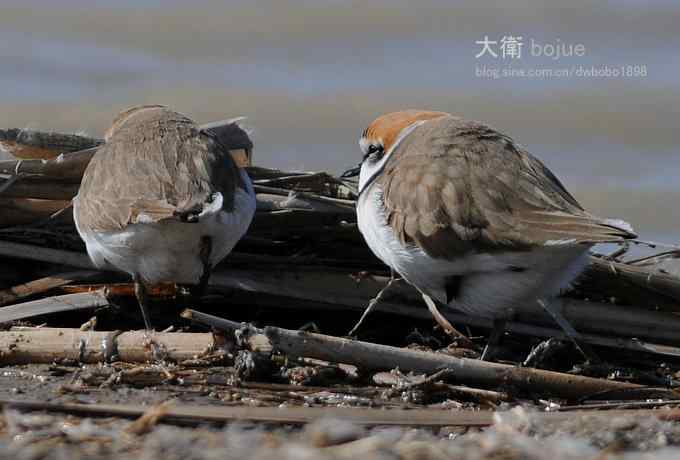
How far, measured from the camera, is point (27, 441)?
3.33 m

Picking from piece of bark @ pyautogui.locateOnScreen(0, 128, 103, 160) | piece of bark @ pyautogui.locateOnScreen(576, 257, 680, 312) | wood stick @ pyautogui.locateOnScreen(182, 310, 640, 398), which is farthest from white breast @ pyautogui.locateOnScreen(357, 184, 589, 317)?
piece of bark @ pyautogui.locateOnScreen(0, 128, 103, 160)

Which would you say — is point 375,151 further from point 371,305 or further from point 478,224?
point 478,224

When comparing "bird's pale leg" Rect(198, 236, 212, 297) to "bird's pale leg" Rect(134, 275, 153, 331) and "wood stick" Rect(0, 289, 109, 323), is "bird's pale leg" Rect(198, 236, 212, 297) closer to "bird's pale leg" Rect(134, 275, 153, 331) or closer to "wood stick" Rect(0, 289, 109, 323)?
"bird's pale leg" Rect(134, 275, 153, 331)

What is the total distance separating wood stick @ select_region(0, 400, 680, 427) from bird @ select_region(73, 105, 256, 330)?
5.64 ft

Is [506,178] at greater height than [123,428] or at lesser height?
greater

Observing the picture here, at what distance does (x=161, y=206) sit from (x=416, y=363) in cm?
148

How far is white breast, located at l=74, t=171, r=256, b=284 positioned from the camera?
555 centimetres

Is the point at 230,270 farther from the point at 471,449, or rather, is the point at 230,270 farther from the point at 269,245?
the point at 471,449

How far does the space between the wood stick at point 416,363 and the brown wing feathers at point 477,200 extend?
550 mm

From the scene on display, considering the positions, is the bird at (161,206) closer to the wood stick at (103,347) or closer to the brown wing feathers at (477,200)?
the wood stick at (103,347)

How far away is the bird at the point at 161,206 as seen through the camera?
5547 millimetres

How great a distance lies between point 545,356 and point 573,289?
0.75m

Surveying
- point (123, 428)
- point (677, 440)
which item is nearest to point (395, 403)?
point (677, 440)

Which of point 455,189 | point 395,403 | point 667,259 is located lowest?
point 395,403
